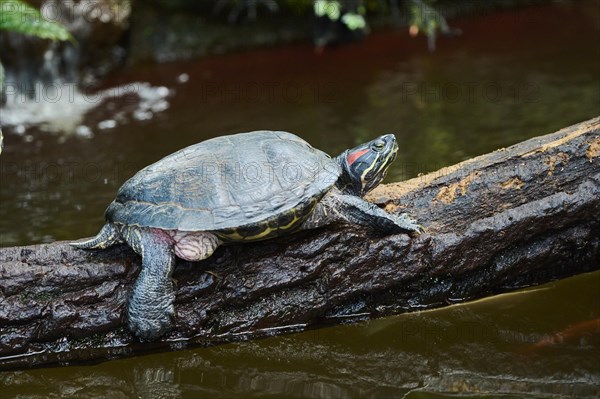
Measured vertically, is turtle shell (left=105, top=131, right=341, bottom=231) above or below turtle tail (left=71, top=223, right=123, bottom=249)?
above

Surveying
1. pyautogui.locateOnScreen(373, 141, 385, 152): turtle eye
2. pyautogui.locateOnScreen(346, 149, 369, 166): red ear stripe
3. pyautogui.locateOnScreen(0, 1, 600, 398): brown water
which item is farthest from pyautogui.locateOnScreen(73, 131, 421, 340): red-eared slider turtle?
pyautogui.locateOnScreen(0, 1, 600, 398): brown water

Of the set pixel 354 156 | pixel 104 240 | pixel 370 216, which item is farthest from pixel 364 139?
pixel 104 240

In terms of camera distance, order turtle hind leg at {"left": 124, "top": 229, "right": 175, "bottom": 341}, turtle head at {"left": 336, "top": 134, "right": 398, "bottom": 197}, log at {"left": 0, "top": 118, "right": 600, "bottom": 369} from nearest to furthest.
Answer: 1. turtle hind leg at {"left": 124, "top": 229, "right": 175, "bottom": 341}
2. log at {"left": 0, "top": 118, "right": 600, "bottom": 369}
3. turtle head at {"left": 336, "top": 134, "right": 398, "bottom": 197}

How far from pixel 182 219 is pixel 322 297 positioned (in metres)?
1.02

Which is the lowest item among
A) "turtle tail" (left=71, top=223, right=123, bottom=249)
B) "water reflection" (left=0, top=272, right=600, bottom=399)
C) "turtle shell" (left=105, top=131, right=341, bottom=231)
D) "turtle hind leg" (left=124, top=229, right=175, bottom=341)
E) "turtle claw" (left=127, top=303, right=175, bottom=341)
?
"water reflection" (left=0, top=272, right=600, bottom=399)

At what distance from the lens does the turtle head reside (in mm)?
4430

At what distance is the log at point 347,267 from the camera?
4.07m

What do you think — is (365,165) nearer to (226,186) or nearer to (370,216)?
(370,216)

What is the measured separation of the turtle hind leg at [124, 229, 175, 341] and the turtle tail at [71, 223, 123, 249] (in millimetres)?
94

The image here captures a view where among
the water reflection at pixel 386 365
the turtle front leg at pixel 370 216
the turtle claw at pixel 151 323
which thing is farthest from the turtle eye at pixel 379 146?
the turtle claw at pixel 151 323

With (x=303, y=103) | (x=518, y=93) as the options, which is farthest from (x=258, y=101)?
(x=518, y=93)

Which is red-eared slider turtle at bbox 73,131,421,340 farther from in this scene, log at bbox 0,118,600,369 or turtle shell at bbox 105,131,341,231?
log at bbox 0,118,600,369

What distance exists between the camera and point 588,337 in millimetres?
4262

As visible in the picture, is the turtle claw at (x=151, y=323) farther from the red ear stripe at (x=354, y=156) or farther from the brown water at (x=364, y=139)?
the red ear stripe at (x=354, y=156)
